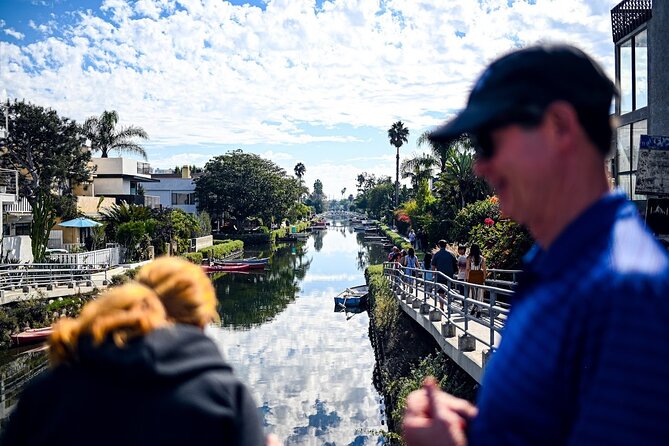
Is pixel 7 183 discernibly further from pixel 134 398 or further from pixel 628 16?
pixel 134 398

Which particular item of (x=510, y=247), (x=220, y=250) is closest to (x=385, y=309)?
(x=510, y=247)

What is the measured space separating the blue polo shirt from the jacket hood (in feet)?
2.80

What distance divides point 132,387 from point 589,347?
1213mm

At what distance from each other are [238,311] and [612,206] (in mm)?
29958

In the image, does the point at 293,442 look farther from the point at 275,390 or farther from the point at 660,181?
the point at 660,181

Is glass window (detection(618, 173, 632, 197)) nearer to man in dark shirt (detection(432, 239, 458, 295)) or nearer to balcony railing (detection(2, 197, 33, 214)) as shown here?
→ man in dark shirt (detection(432, 239, 458, 295))

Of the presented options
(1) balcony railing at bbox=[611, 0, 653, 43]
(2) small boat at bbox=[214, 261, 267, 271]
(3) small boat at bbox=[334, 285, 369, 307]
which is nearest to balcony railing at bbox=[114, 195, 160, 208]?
(2) small boat at bbox=[214, 261, 267, 271]

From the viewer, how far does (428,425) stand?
140 cm

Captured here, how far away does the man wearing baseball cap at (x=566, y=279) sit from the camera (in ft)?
3.31

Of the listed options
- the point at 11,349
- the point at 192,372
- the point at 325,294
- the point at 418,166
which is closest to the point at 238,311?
the point at 325,294

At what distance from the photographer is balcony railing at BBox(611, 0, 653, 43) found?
13.5 meters

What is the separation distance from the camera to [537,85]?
1212 mm

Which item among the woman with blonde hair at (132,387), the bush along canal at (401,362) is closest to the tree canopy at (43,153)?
the bush along canal at (401,362)

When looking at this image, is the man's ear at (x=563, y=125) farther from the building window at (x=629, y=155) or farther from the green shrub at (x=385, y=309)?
the green shrub at (x=385, y=309)
